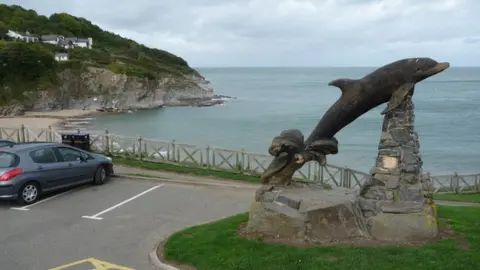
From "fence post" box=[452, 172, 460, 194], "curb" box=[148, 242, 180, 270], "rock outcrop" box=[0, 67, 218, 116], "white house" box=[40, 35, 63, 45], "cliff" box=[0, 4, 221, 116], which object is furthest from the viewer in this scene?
"white house" box=[40, 35, 63, 45]

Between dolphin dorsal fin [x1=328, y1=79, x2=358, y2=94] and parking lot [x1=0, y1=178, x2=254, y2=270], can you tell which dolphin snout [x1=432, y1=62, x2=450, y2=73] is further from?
parking lot [x1=0, y1=178, x2=254, y2=270]

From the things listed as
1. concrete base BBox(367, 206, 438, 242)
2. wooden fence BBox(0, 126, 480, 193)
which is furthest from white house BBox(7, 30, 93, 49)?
concrete base BBox(367, 206, 438, 242)

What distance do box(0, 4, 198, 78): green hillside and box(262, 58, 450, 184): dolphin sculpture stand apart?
78.6 metres

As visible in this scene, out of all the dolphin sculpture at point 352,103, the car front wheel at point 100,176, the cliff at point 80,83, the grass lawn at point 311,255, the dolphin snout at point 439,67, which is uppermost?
the cliff at point 80,83

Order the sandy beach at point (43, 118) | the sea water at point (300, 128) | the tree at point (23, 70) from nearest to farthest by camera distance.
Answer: the sea water at point (300, 128) → the sandy beach at point (43, 118) → the tree at point (23, 70)

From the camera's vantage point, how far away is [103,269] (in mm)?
8180

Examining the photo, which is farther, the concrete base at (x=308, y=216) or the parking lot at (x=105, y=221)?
the parking lot at (x=105, y=221)

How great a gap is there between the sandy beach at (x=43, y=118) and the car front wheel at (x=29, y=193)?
4696 centimetres

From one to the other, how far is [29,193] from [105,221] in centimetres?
278

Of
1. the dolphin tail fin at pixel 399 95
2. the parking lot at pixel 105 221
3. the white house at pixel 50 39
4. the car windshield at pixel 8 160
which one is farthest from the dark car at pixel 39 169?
the white house at pixel 50 39

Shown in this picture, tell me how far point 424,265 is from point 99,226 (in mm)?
6786

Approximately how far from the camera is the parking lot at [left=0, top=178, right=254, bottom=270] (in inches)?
342

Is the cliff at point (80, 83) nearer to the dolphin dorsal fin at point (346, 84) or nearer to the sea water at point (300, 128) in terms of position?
the sea water at point (300, 128)

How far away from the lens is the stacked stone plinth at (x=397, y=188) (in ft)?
28.0
